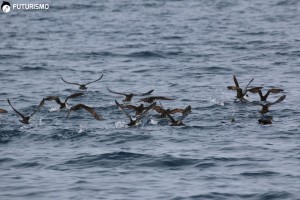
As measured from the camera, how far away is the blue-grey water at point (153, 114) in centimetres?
1962

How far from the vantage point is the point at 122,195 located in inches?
734

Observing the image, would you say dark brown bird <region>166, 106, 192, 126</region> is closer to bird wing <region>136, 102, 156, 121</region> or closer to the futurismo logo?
bird wing <region>136, 102, 156, 121</region>

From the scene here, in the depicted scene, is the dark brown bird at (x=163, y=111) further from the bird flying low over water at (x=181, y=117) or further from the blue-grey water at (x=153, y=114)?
the blue-grey water at (x=153, y=114)

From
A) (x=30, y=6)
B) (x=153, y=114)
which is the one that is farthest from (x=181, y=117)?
(x=30, y=6)

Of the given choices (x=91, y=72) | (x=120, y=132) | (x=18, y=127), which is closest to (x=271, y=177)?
(x=120, y=132)

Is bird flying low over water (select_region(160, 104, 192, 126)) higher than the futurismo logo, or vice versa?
the futurismo logo

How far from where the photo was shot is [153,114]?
87.4 ft

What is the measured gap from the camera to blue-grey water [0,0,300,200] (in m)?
19.6

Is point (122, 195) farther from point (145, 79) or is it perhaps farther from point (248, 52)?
point (248, 52)

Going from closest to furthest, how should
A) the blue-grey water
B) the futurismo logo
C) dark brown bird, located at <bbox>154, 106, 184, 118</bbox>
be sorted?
the blue-grey water → dark brown bird, located at <bbox>154, 106, 184, 118</bbox> → the futurismo logo

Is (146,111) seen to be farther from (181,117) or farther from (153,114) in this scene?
(153,114)

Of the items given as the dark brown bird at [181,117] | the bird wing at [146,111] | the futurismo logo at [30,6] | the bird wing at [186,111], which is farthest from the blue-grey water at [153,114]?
the futurismo logo at [30,6]

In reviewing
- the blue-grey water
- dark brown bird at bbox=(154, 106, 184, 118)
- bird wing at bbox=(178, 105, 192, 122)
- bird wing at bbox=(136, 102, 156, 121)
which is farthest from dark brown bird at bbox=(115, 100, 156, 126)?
bird wing at bbox=(178, 105, 192, 122)

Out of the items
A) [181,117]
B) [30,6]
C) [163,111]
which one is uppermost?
[30,6]
